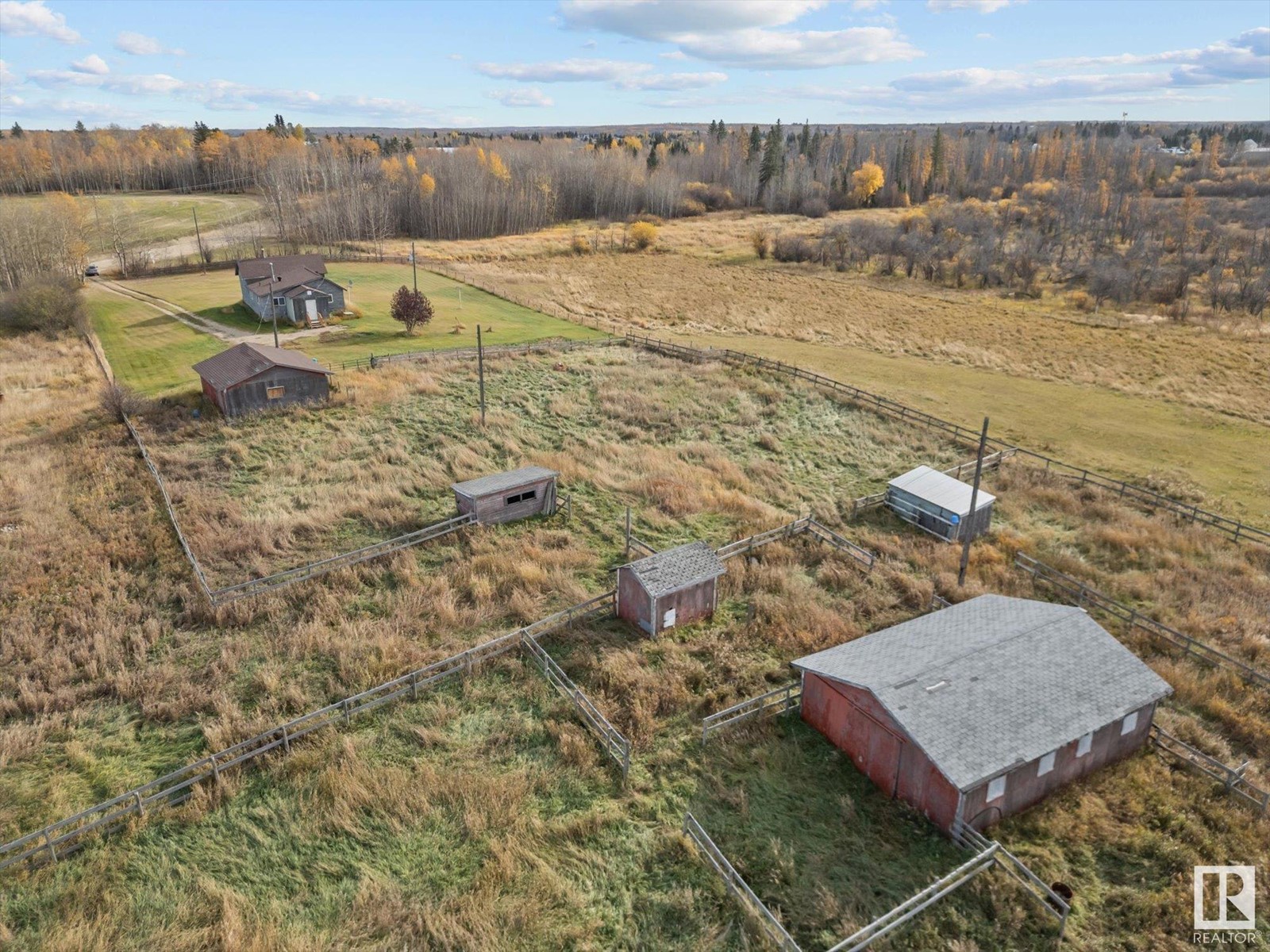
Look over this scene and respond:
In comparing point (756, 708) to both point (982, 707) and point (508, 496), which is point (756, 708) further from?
point (508, 496)

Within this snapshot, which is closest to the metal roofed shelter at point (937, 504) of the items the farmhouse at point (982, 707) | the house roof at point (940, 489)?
the house roof at point (940, 489)

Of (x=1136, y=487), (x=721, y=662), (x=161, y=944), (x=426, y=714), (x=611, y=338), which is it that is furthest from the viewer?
(x=611, y=338)

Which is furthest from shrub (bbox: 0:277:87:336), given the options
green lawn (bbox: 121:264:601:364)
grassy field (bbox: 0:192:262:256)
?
grassy field (bbox: 0:192:262:256)

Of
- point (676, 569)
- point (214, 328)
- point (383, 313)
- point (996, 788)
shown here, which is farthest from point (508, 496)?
point (383, 313)

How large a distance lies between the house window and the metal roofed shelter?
13775 millimetres

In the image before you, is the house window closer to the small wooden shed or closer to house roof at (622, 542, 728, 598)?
house roof at (622, 542, 728, 598)

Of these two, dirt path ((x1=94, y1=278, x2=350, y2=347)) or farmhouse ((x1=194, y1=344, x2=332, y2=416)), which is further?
dirt path ((x1=94, y1=278, x2=350, y2=347))

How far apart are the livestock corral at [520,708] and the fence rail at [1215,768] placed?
16cm

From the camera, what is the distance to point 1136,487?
109 feet

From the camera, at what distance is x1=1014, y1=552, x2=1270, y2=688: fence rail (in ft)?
69.8

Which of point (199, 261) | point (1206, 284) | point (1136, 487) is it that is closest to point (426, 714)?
point (1136, 487)

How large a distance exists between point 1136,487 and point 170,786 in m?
37.2

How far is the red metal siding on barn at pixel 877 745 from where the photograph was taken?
1583cm

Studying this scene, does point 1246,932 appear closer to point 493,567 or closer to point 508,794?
point 508,794
